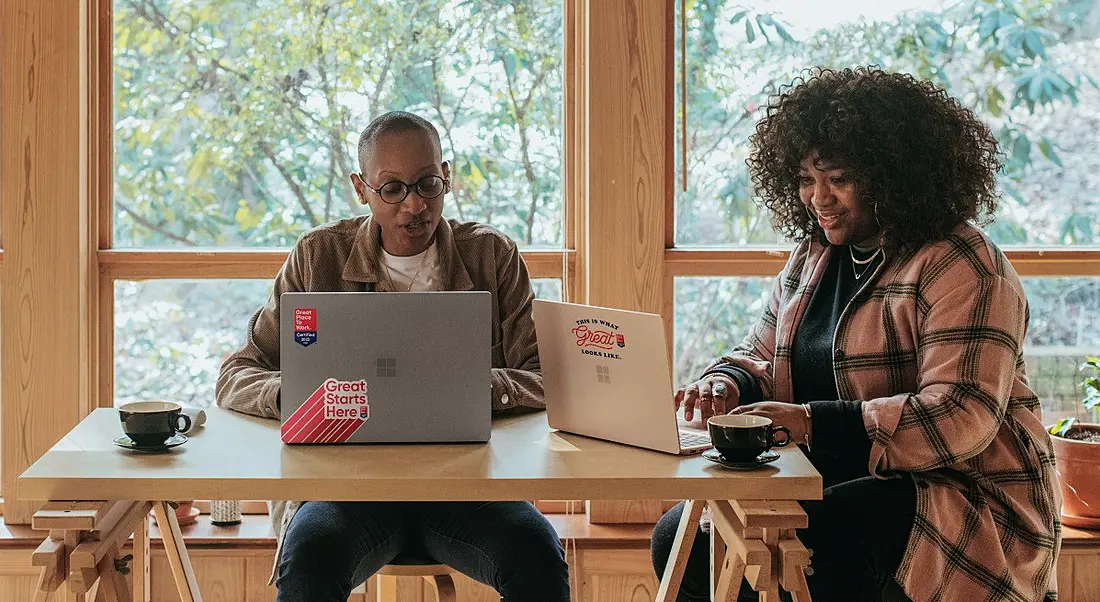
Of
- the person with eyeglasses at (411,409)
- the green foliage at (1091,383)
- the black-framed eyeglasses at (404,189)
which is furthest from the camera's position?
the green foliage at (1091,383)

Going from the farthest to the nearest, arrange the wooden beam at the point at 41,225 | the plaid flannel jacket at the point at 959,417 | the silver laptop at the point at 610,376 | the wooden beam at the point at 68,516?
the wooden beam at the point at 41,225
the plaid flannel jacket at the point at 959,417
the silver laptop at the point at 610,376
the wooden beam at the point at 68,516

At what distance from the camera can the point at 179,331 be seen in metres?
3.12

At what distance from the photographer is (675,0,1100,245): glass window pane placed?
10.1ft

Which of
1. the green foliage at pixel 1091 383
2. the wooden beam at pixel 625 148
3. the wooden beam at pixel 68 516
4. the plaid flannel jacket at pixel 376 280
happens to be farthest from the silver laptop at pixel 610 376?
the green foliage at pixel 1091 383

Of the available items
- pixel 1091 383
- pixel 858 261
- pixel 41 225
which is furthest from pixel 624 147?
pixel 41 225

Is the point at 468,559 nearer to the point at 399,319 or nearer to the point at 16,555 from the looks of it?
the point at 399,319

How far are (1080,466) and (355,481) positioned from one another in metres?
1.97

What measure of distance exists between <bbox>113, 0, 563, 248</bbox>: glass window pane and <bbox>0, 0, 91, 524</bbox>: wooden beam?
0.54 ft

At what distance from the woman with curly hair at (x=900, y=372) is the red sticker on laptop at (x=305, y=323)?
2.26ft

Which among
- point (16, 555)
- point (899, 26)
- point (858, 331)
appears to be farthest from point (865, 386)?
point (16, 555)

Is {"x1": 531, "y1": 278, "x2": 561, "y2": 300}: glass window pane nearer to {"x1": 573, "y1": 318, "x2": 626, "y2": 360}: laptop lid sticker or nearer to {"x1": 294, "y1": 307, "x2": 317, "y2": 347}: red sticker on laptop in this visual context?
{"x1": 573, "y1": 318, "x2": 626, "y2": 360}: laptop lid sticker

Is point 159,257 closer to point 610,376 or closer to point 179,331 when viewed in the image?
point 179,331

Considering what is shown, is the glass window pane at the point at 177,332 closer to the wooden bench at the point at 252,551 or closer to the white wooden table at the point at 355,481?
the wooden bench at the point at 252,551

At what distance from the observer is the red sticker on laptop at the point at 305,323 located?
1.87 meters
